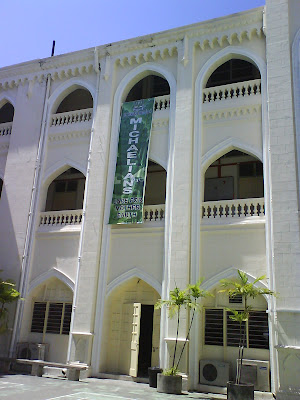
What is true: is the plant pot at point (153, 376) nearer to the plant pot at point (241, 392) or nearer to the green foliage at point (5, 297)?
the plant pot at point (241, 392)

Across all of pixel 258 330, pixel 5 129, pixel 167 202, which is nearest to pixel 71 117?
pixel 5 129

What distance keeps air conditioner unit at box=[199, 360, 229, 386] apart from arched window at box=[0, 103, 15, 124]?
13.8 m

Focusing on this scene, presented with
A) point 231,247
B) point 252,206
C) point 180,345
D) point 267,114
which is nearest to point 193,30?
point 267,114

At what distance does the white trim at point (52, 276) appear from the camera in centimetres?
1435

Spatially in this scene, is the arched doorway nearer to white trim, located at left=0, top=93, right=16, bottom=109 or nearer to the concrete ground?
the concrete ground

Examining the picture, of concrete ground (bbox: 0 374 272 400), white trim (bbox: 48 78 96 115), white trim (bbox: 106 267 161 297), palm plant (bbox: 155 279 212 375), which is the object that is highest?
white trim (bbox: 48 78 96 115)

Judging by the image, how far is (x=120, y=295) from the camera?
14.2 meters

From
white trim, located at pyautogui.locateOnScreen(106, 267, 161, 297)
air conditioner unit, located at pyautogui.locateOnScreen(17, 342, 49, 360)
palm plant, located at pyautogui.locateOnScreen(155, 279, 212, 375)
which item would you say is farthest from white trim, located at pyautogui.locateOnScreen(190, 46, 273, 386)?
air conditioner unit, located at pyautogui.locateOnScreen(17, 342, 49, 360)

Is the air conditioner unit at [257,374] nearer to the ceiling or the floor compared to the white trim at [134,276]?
nearer to the floor

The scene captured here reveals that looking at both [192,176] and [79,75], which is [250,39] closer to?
[192,176]

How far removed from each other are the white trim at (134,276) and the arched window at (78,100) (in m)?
8.27

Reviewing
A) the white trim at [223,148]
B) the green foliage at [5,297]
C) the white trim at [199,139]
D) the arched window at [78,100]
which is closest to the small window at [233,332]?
the white trim at [199,139]

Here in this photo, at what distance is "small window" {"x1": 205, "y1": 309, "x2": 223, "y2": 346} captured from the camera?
12.4 meters

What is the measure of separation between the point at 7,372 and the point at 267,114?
11.5 metres
